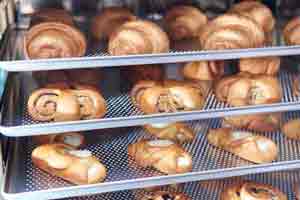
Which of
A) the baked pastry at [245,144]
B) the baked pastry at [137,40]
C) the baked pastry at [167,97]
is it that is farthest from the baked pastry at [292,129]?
the baked pastry at [137,40]

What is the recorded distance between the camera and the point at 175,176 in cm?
118

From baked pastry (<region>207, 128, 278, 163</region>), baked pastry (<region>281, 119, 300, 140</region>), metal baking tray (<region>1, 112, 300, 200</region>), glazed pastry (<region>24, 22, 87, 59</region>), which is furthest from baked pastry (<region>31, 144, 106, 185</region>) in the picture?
baked pastry (<region>281, 119, 300, 140</region>)

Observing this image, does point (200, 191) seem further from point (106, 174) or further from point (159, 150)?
point (106, 174)

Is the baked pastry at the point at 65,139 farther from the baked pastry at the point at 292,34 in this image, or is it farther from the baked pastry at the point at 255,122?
the baked pastry at the point at 292,34

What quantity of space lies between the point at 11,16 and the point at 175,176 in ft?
2.77

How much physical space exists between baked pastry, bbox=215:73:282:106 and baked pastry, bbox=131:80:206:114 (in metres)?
0.09

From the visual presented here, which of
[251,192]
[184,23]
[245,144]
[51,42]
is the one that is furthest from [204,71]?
[51,42]

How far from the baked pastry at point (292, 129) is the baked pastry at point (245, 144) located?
0.13 m

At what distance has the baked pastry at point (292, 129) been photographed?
56.9 inches

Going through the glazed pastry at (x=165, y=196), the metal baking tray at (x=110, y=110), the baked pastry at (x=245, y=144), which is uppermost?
the metal baking tray at (x=110, y=110)

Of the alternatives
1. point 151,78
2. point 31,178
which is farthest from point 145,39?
point 31,178

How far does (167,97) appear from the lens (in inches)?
49.2

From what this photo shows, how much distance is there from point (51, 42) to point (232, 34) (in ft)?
1.59

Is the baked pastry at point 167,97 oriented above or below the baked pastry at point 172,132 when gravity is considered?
above
